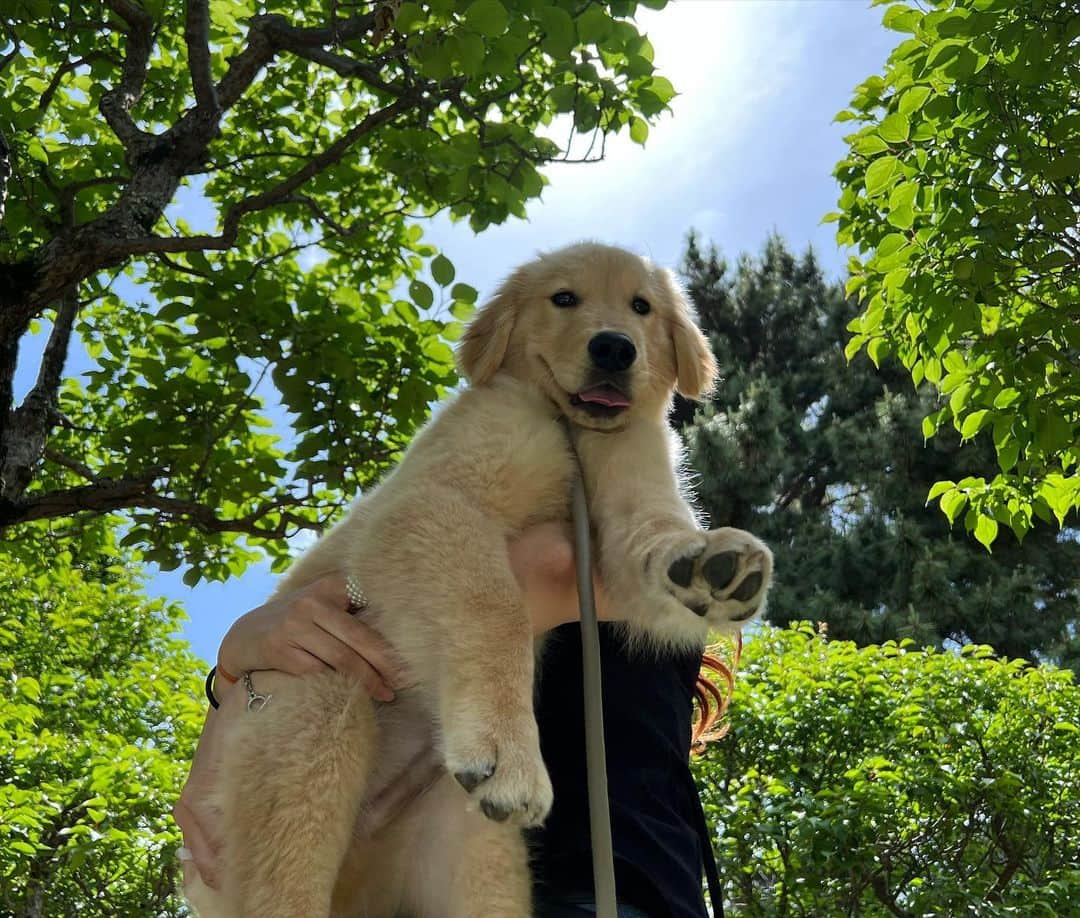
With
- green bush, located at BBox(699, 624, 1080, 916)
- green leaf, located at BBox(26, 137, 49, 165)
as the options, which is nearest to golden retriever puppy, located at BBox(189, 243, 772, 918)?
green leaf, located at BBox(26, 137, 49, 165)

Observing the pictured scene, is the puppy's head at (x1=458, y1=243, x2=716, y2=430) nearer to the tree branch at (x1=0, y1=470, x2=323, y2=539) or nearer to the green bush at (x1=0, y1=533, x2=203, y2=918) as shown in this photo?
the tree branch at (x1=0, y1=470, x2=323, y2=539)

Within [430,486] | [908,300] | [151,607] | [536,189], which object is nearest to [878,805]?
[908,300]

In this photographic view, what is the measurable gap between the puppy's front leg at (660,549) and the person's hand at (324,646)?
1.75 feet

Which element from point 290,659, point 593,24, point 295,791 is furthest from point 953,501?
point 295,791

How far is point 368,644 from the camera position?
235 centimetres

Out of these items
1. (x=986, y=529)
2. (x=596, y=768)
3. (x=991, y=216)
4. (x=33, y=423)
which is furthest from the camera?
(x=33, y=423)

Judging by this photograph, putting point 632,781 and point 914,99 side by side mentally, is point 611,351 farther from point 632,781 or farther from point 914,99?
point 914,99

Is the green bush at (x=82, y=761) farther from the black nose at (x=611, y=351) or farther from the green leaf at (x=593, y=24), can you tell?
the green leaf at (x=593, y=24)

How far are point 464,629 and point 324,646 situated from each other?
1.17 ft

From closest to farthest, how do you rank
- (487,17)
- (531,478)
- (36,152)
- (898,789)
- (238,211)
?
(531,478) < (487,17) < (238,211) < (36,152) < (898,789)

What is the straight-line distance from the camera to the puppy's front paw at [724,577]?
6.80 feet

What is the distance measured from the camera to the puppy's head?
2.77m

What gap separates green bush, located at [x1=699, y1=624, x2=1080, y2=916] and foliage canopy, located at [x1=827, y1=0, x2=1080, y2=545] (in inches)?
90.3

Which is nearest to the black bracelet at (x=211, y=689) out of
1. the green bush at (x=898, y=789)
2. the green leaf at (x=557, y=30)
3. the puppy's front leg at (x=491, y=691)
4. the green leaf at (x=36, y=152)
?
the puppy's front leg at (x=491, y=691)
